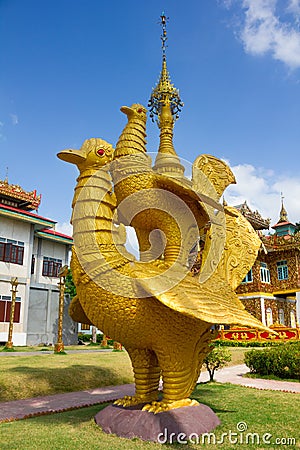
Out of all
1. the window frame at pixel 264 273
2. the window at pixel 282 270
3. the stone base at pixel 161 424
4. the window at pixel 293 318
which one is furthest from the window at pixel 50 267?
the stone base at pixel 161 424

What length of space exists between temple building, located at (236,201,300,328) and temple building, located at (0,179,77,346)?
10224mm

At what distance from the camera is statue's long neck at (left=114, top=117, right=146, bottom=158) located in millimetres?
4614

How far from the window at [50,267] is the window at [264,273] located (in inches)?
455

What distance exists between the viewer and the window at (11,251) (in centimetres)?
1880

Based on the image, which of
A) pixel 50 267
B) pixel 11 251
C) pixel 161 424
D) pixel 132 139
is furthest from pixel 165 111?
pixel 50 267

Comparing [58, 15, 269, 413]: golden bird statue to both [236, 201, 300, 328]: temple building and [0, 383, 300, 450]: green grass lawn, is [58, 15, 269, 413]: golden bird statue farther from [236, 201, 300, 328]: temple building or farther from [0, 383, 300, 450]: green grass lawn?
[236, 201, 300, 328]: temple building

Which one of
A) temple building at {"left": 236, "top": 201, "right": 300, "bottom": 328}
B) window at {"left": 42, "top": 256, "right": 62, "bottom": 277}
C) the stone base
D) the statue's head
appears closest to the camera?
the stone base

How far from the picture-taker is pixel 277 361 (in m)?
10.6

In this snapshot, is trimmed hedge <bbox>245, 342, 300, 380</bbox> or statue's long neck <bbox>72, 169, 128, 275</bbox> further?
trimmed hedge <bbox>245, 342, 300, 380</bbox>

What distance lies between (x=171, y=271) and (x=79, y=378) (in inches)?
213

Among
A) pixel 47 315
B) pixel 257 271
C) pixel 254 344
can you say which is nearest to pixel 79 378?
pixel 254 344

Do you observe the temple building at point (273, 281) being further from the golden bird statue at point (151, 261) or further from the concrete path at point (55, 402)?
the golden bird statue at point (151, 261)

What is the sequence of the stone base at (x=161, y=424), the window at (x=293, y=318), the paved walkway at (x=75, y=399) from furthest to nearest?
1. the window at (x=293, y=318)
2. the paved walkway at (x=75, y=399)
3. the stone base at (x=161, y=424)

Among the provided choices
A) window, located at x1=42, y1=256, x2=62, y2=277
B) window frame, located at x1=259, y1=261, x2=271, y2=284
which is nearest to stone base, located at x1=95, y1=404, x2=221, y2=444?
window frame, located at x1=259, y1=261, x2=271, y2=284
